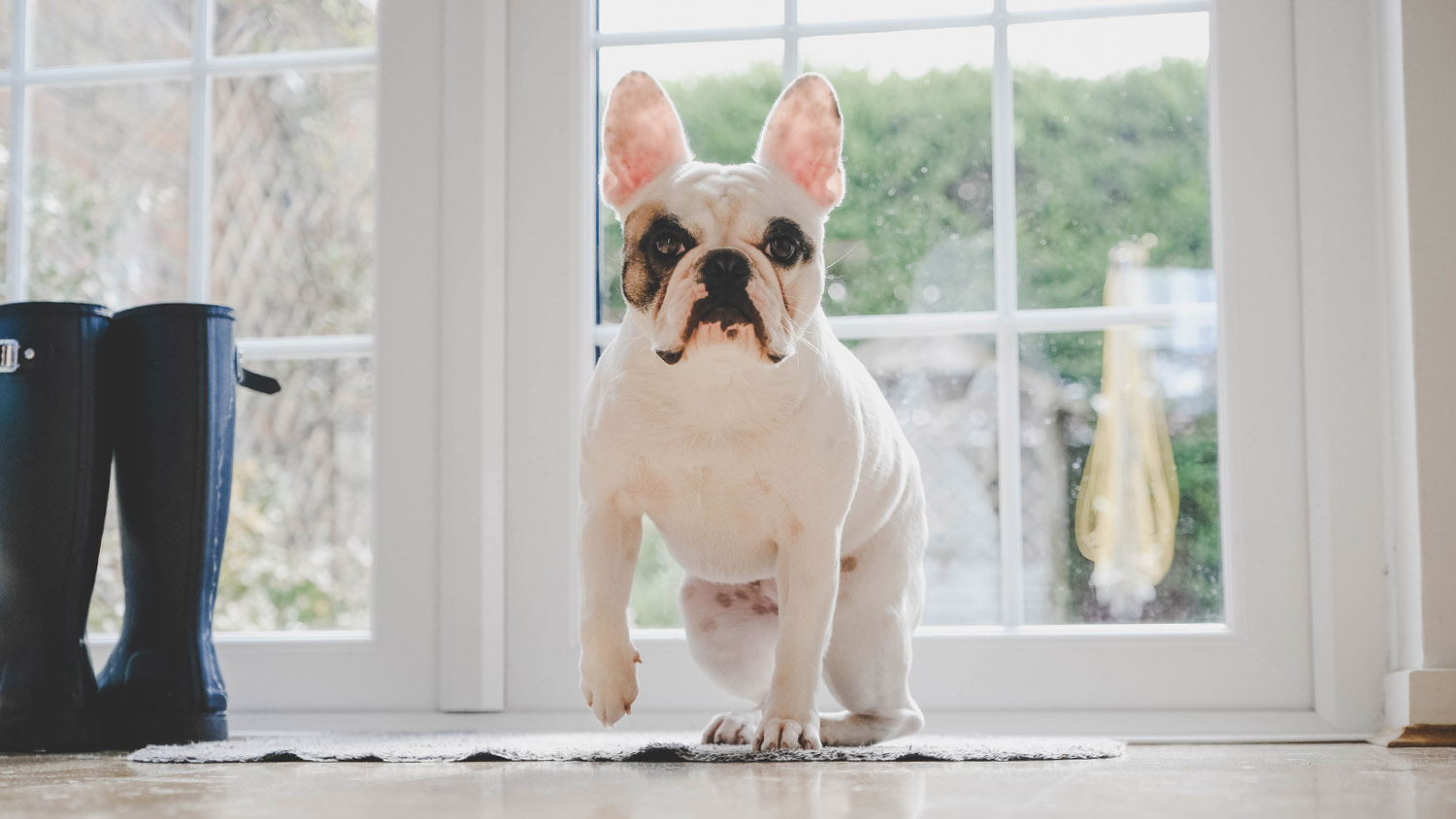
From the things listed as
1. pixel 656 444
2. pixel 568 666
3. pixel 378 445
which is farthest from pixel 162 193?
pixel 656 444

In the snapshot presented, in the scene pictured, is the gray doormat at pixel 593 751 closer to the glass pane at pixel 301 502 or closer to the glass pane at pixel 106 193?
the glass pane at pixel 301 502

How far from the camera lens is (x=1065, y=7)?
7.65 ft

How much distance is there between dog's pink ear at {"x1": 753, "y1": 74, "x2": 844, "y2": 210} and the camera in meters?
1.71

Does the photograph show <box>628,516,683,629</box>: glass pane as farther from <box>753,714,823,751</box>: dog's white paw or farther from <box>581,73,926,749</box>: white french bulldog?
<box>753,714,823,751</box>: dog's white paw

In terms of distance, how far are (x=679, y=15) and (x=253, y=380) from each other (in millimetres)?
951

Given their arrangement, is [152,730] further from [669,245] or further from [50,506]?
[669,245]

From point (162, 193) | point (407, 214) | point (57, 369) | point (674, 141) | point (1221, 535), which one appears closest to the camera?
point (674, 141)

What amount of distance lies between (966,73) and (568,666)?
1184 mm

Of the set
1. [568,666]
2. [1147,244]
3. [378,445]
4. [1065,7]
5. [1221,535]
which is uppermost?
[1065,7]

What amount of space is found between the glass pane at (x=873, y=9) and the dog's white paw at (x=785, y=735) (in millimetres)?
1297

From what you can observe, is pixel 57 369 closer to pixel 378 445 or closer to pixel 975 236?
pixel 378 445

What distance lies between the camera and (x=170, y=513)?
6.61ft

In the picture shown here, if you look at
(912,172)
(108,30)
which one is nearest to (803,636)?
(912,172)

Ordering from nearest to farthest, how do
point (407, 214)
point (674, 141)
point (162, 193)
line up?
point (674, 141) → point (407, 214) → point (162, 193)
